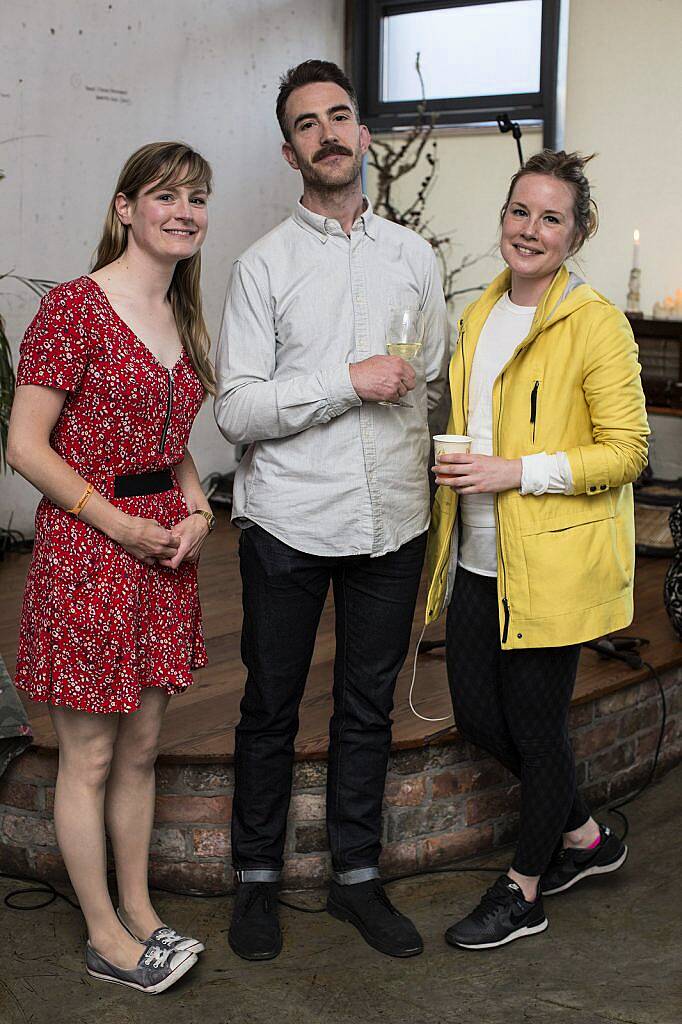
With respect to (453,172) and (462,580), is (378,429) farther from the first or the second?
(453,172)

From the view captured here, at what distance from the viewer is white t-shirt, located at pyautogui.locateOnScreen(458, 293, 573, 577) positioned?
238 centimetres

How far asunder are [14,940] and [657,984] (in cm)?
140

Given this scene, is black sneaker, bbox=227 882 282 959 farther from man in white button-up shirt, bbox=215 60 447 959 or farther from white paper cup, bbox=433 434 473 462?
white paper cup, bbox=433 434 473 462

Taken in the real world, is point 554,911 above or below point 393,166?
below

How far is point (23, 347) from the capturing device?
84.7 inches

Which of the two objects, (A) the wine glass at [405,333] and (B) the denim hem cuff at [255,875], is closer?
(A) the wine glass at [405,333]

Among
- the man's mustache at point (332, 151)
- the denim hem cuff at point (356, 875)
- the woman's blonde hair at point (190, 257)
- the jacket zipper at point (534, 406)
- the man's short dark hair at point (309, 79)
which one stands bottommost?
the denim hem cuff at point (356, 875)

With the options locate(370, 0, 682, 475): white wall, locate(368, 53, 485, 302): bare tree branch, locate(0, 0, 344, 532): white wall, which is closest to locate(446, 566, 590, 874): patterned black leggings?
locate(0, 0, 344, 532): white wall

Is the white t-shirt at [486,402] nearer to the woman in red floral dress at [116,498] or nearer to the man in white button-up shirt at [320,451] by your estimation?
the man in white button-up shirt at [320,451]

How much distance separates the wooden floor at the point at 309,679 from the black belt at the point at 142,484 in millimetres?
793

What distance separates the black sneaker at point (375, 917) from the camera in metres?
2.54

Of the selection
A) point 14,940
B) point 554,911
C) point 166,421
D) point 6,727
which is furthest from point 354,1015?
point 166,421

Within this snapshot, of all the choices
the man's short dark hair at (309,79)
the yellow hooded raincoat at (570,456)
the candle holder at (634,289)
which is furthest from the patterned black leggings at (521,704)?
the candle holder at (634,289)

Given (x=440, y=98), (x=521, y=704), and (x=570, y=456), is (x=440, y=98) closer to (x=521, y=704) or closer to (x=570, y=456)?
(x=570, y=456)
